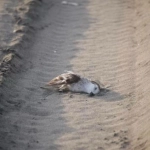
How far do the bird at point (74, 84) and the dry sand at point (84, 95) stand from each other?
3.9 inches

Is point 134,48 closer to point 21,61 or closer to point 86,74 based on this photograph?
point 86,74

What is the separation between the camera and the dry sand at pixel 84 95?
6.10 metres

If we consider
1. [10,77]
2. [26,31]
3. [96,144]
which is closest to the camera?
[96,144]

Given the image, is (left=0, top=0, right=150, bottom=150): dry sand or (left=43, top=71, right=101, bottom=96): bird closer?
(left=0, top=0, right=150, bottom=150): dry sand

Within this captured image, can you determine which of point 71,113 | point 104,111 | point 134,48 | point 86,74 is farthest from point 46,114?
point 134,48

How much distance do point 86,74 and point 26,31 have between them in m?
1.90

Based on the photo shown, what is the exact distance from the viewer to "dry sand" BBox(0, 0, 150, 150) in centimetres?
610

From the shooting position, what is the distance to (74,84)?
23.6 ft

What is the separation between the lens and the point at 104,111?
264 inches

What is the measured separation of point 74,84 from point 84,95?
207 mm

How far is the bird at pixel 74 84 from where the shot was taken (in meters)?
7.09

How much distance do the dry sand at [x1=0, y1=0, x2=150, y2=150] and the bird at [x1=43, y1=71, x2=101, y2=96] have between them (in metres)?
0.10

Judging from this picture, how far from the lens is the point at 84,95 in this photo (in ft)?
23.4

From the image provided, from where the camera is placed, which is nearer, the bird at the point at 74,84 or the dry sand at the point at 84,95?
the dry sand at the point at 84,95
